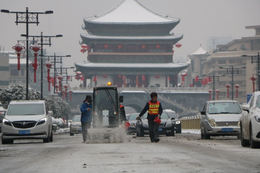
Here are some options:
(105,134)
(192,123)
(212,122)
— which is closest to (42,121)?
(105,134)

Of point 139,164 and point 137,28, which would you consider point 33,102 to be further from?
point 137,28

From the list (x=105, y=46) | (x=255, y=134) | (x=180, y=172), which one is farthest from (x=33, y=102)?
(x=105, y=46)

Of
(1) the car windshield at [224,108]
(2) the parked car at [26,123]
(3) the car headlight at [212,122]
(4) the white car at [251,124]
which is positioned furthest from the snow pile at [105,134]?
(4) the white car at [251,124]

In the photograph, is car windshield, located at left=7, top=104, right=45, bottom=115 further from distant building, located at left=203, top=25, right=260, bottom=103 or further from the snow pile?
distant building, located at left=203, top=25, right=260, bottom=103

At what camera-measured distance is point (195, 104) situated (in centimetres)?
10538

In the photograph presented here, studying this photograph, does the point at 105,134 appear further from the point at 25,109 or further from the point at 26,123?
the point at 25,109

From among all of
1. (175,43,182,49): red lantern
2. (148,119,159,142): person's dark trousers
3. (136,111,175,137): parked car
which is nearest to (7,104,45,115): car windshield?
(148,119,159,142): person's dark trousers

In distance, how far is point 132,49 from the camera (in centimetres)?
10631

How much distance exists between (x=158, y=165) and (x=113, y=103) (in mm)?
14023

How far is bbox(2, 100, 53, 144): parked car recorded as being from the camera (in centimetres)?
2242

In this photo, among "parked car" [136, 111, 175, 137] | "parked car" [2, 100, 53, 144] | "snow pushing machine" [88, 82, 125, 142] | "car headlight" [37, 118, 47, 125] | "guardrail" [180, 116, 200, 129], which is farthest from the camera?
Answer: "guardrail" [180, 116, 200, 129]

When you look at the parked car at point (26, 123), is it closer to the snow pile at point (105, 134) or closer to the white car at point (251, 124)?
the snow pile at point (105, 134)

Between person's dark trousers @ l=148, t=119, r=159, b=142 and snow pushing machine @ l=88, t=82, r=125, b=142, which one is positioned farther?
snow pushing machine @ l=88, t=82, r=125, b=142

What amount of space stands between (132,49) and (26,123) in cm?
8414
